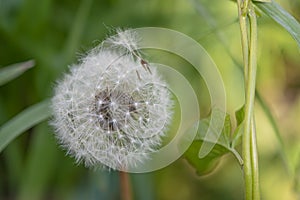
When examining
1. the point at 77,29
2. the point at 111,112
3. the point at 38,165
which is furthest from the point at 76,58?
the point at 111,112

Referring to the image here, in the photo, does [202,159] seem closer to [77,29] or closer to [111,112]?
[111,112]

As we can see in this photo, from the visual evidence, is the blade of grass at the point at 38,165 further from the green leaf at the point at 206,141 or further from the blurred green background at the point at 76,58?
the green leaf at the point at 206,141

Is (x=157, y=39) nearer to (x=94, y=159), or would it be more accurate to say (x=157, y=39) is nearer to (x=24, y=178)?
(x=24, y=178)

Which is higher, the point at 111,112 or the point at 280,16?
the point at 280,16

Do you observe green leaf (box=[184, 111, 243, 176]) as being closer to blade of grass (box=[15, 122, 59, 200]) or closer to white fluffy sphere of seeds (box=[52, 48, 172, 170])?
white fluffy sphere of seeds (box=[52, 48, 172, 170])

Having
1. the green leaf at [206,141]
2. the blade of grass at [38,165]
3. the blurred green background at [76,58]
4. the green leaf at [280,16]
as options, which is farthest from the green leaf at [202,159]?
the blade of grass at [38,165]
